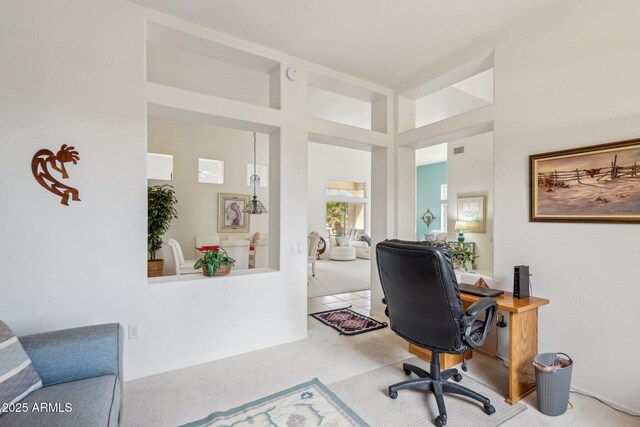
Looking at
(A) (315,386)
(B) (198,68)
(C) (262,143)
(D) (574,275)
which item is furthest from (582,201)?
(C) (262,143)

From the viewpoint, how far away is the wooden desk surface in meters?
2.24

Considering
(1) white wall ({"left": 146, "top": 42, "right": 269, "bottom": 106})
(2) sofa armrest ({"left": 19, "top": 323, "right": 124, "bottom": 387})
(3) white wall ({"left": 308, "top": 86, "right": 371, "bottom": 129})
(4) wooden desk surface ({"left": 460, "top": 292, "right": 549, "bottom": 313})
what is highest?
(1) white wall ({"left": 146, "top": 42, "right": 269, "bottom": 106})

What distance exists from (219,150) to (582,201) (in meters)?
6.75

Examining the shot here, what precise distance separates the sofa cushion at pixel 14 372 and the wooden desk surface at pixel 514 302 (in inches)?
110

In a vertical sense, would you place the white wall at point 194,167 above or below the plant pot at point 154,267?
above

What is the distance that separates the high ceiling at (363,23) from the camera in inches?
96.9

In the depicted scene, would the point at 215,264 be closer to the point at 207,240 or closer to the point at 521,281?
the point at 521,281

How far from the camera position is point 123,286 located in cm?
248

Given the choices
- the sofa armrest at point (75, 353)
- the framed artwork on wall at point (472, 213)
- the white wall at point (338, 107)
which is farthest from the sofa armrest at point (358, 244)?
the sofa armrest at point (75, 353)

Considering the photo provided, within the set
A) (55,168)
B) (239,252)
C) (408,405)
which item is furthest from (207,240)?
(408,405)

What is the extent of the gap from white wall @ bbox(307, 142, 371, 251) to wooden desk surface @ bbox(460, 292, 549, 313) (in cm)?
719

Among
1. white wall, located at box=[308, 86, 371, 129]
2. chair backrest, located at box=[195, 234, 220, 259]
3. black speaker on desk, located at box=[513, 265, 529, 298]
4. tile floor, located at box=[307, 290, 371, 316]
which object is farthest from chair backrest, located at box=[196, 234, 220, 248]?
black speaker on desk, located at box=[513, 265, 529, 298]

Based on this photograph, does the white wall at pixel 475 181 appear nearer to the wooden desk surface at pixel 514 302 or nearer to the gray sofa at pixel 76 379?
the wooden desk surface at pixel 514 302

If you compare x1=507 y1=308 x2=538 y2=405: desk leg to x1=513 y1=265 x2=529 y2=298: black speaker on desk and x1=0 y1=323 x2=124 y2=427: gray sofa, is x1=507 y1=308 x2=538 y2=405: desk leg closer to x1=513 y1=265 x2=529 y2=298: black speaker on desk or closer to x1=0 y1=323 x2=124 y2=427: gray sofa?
x1=513 y1=265 x2=529 y2=298: black speaker on desk
